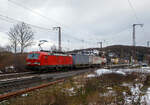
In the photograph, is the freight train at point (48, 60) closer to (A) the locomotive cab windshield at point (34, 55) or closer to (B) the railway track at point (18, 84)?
(A) the locomotive cab windshield at point (34, 55)

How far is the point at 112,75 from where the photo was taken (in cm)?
1429

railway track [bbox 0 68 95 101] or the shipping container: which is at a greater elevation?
the shipping container

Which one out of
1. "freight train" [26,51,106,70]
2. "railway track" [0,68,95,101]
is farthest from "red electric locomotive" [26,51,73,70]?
"railway track" [0,68,95,101]

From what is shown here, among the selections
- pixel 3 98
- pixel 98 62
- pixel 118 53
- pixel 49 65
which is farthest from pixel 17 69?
pixel 118 53

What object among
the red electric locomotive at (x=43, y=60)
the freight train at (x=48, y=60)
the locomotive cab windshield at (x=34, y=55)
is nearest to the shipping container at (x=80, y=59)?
the freight train at (x=48, y=60)

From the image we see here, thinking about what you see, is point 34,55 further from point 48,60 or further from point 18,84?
point 18,84

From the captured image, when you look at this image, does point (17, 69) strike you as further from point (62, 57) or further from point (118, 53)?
point (118, 53)

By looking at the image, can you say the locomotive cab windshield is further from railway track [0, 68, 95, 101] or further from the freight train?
railway track [0, 68, 95, 101]

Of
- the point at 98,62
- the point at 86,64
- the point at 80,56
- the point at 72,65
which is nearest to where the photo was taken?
the point at 72,65

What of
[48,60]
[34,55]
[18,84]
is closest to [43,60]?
[48,60]

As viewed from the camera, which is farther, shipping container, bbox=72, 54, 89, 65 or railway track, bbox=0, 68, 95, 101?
shipping container, bbox=72, 54, 89, 65

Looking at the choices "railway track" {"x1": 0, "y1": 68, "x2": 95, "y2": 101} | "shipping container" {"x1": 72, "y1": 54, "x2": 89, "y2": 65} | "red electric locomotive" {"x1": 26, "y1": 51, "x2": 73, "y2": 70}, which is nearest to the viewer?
"railway track" {"x1": 0, "y1": 68, "x2": 95, "y2": 101}

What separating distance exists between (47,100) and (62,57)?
59.0 feet

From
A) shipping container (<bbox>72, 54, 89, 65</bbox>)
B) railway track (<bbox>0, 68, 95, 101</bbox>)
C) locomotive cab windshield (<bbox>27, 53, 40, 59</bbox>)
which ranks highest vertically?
locomotive cab windshield (<bbox>27, 53, 40, 59</bbox>)
